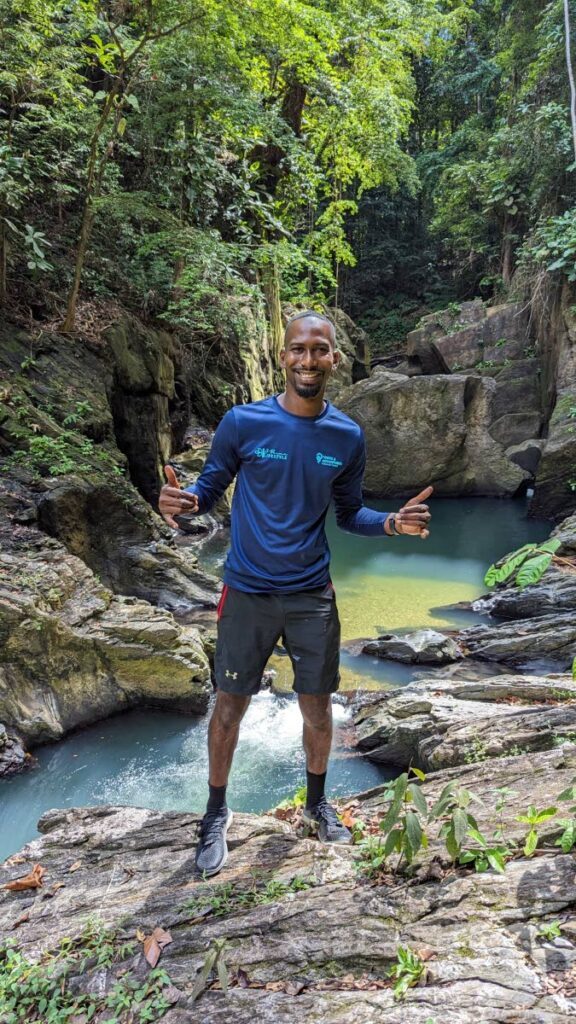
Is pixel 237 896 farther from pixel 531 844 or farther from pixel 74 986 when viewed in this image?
pixel 531 844

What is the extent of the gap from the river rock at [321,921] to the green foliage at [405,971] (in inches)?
0.9

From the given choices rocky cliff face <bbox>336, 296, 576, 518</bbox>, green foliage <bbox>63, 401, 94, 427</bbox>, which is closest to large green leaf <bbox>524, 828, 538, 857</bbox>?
green foliage <bbox>63, 401, 94, 427</bbox>

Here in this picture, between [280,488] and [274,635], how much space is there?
1.86ft

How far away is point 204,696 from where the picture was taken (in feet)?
18.4

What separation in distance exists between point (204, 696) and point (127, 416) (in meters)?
5.38

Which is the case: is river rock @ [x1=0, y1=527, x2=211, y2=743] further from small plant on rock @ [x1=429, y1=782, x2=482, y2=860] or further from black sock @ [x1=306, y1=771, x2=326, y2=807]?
small plant on rock @ [x1=429, y1=782, x2=482, y2=860]

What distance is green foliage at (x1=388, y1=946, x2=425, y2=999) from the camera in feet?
5.53

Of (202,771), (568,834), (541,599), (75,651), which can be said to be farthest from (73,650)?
(541,599)

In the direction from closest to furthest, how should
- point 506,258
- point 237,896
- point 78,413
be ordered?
point 237,896 < point 78,413 < point 506,258

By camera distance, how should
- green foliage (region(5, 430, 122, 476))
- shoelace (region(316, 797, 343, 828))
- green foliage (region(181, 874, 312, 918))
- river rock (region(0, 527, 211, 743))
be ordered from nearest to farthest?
green foliage (region(181, 874, 312, 918)) < shoelace (region(316, 797, 343, 828)) < river rock (region(0, 527, 211, 743)) < green foliage (region(5, 430, 122, 476))

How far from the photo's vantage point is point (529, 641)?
6.62 metres

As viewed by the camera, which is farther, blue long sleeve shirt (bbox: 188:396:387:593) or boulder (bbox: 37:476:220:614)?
boulder (bbox: 37:476:220:614)

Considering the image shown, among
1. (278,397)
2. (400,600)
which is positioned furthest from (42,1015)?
(400,600)

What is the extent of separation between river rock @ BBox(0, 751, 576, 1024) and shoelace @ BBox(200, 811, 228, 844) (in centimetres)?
10
